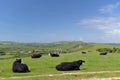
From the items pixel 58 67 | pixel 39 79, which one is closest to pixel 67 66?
pixel 58 67

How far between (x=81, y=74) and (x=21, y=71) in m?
6.57

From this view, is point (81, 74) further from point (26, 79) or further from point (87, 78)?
point (26, 79)

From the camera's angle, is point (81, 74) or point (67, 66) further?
point (67, 66)

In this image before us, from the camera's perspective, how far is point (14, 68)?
2623 cm

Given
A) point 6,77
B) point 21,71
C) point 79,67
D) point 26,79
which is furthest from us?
point 79,67

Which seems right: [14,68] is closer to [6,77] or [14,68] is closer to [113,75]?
[6,77]

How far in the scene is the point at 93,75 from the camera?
23.1 metres

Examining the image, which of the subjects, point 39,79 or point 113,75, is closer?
point 39,79

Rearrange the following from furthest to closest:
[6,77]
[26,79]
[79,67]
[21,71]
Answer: [79,67] → [21,71] → [6,77] → [26,79]

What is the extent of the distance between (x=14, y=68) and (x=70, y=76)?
265 inches

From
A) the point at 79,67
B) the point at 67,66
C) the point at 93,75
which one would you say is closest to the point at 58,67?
the point at 67,66

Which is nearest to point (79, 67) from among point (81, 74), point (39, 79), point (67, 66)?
point (67, 66)

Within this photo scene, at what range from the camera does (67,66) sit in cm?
2716

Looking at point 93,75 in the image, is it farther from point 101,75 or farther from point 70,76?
point 70,76
